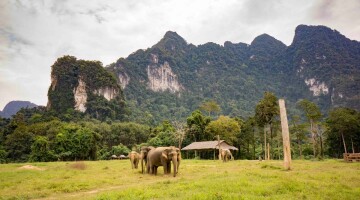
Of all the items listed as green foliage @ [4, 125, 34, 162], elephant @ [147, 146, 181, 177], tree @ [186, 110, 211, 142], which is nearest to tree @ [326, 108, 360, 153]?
tree @ [186, 110, 211, 142]

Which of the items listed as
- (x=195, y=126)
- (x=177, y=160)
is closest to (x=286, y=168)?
(x=177, y=160)

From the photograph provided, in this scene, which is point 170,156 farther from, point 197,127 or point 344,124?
point 197,127

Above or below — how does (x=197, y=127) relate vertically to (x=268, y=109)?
below

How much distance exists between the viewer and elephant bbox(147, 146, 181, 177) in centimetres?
1716

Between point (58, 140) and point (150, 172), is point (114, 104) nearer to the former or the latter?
point (58, 140)

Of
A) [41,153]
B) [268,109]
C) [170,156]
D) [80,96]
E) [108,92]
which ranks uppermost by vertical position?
[108,92]

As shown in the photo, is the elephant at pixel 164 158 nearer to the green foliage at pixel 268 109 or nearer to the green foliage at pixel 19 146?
the green foliage at pixel 268 109

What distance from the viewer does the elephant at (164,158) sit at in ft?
56.3

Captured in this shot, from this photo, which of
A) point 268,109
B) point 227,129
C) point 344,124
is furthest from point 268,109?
point 227,129

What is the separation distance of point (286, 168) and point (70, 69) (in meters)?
140

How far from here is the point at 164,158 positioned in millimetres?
17547

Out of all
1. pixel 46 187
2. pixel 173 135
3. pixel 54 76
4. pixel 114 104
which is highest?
pixel 54 76

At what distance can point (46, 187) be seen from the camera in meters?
13.6

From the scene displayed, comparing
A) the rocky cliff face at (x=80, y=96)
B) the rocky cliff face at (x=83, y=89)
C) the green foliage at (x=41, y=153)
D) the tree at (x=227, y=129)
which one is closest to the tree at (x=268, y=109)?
the tree at (x=227, y=129)
